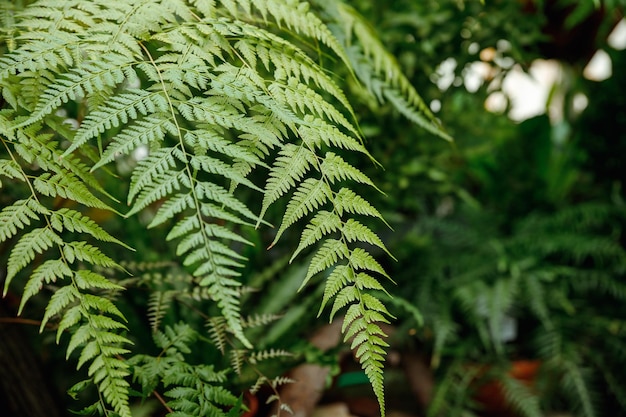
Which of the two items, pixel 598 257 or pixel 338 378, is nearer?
pixel 338 378

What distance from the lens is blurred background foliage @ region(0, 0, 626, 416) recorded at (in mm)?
975

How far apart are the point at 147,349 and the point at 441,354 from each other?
66 centimetres

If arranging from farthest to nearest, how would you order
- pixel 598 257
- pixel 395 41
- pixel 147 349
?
pixel 598 257, pixel 395 41, pixel 147 349

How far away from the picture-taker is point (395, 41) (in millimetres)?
1010

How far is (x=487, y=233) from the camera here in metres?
1.24

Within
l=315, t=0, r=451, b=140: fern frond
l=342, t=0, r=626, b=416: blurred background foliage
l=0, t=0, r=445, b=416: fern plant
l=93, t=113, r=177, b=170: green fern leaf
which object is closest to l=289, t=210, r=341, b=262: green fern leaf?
l=0, t=0, r=445, b=416: fern plant

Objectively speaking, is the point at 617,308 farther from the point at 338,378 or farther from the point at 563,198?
the point at 338,378

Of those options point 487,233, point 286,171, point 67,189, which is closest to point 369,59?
point 286,171

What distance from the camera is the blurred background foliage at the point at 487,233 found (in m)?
0.98

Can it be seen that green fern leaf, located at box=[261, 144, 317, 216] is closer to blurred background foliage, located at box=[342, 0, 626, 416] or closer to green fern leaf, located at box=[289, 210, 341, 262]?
green fern leaf, located at box=[289, 210, 341, 262]

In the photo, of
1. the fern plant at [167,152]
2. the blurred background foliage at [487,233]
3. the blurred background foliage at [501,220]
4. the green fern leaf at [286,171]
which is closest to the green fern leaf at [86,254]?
the fern plant at [167,152]

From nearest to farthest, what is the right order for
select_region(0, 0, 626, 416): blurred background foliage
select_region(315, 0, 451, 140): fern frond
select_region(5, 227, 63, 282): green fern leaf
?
select_region(5, 227, 63, 282): green fern leaf → select_region(315, 0, 451, 140): fern frond → select_region(0, 0, 626, 416): blurred background foliage

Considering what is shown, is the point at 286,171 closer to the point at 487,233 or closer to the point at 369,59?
the point at 369,59

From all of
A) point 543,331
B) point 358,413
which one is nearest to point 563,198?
point 543,331
